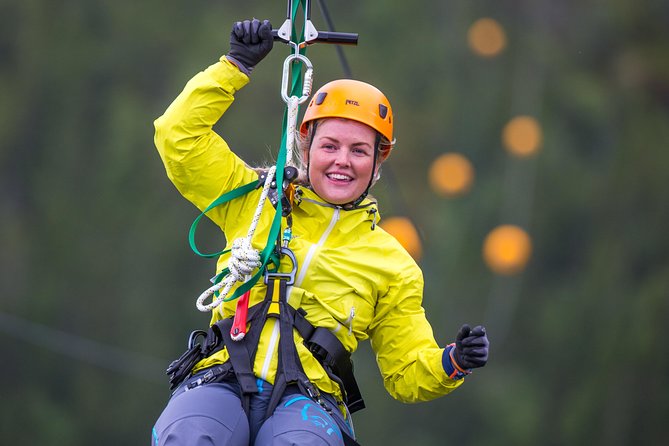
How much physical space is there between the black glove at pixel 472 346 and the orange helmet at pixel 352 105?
575mm

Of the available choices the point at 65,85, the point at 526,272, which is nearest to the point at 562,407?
the point at 526,272

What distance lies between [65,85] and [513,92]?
7.35 ft

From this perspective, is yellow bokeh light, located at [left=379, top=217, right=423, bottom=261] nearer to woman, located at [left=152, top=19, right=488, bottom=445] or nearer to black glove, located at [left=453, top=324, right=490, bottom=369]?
woman, located at [left=152, top=19, right=488, bottom=445]

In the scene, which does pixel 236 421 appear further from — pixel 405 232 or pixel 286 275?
pixel 405 232

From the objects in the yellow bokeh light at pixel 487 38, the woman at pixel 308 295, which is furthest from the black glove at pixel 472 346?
the yellow bokeh light at pixel 487 38

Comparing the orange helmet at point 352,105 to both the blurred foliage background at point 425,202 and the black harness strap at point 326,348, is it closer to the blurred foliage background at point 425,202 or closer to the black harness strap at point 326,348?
the black harness strap at point 326,348

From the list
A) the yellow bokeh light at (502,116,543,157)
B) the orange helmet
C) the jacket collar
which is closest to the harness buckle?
the jacket collar

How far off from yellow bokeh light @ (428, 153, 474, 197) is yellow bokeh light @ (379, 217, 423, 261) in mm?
277

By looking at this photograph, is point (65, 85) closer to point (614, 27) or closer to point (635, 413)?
point (614, 27)

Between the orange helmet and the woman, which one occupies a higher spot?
the orange helmet

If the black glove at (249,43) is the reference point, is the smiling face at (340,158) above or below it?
below

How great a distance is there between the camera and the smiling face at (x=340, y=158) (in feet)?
8.28

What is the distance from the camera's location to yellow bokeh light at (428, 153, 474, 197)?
4957 mm

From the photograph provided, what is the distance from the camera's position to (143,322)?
4.75m
